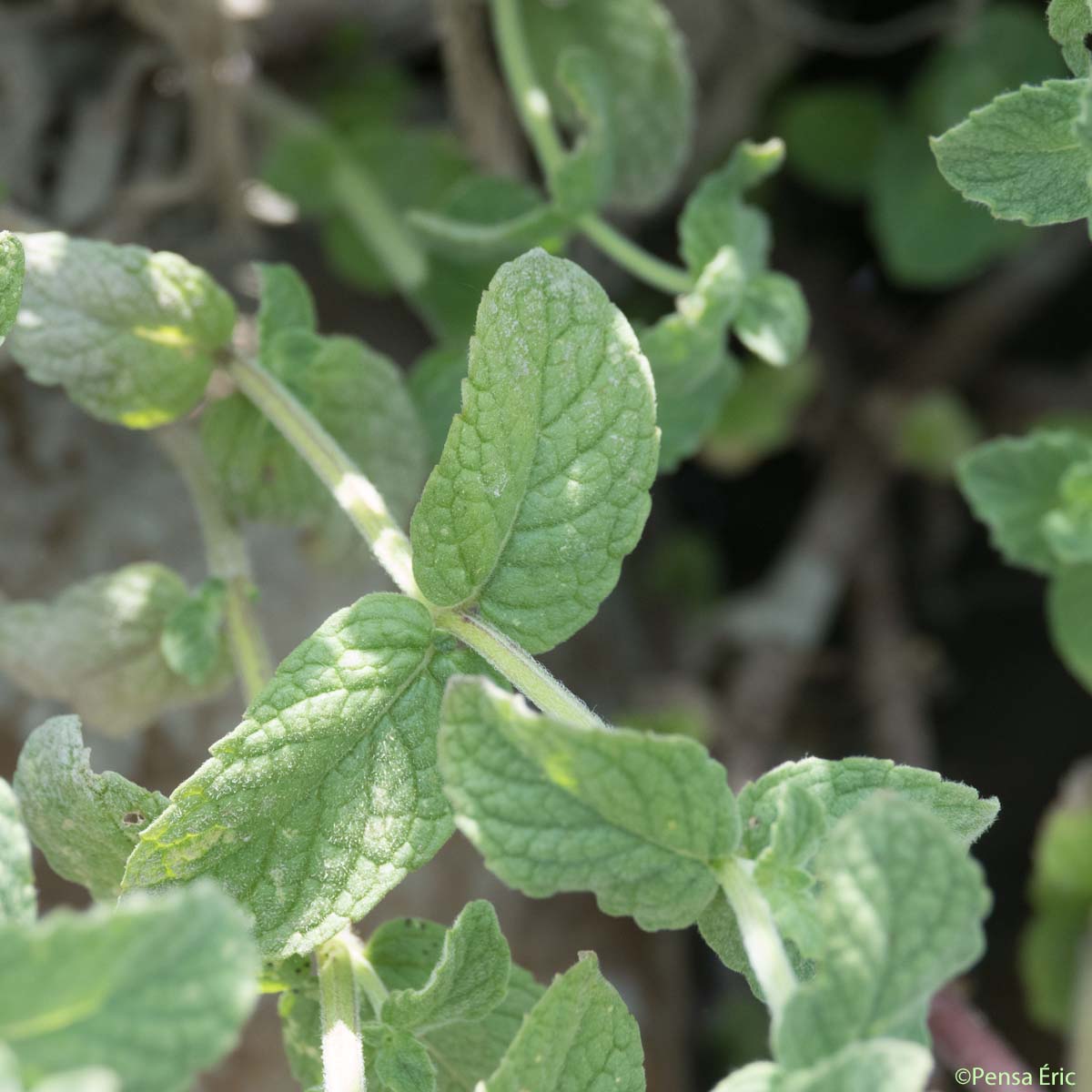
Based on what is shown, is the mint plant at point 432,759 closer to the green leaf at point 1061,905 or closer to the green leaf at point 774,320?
the green leaf at point 774,320

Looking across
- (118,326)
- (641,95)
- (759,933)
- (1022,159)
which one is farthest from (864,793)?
(641,95)

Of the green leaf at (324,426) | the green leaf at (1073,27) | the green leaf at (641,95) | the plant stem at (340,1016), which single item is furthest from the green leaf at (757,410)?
the plant stem at (340,1016)

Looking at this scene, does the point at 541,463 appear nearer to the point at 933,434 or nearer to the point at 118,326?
the point at 118,326

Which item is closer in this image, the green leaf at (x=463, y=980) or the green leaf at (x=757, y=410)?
the green leaf at (x=463, y=980)

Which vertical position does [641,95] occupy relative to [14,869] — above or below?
above

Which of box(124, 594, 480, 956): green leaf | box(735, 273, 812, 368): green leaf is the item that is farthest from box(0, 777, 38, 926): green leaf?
box(735, 273, 812, 368): green leaf
